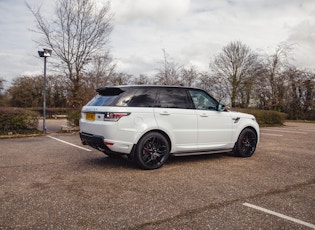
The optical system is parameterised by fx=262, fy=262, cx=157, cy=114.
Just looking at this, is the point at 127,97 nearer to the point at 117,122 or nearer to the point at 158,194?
the point at 117,122

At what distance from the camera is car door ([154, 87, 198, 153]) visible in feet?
16.8

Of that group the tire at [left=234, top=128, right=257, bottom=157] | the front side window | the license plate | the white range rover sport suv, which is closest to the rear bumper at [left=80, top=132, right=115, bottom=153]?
the white range rover sport suv

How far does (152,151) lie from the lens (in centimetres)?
499

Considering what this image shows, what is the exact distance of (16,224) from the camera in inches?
106

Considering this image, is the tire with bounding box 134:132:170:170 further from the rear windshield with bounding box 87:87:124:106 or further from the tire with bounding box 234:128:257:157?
the tire with bounding box 234:128:257:157

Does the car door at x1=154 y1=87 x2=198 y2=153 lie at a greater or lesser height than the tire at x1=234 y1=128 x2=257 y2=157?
greater

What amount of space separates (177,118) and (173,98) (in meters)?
0.45

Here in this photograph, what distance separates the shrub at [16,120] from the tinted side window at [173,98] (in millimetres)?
8511

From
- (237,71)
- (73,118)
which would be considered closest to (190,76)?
(237,71)

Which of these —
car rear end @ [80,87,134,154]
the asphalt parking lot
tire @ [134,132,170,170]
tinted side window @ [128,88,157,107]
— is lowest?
the asphalt parking lot

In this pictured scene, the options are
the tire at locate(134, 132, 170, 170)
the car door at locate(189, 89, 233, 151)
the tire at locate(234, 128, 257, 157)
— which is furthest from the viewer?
the tire at locate(234, 128, 257, 157)

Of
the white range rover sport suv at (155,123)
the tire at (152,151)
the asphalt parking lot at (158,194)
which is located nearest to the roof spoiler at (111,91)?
the white range rover sport suv at (155,123)

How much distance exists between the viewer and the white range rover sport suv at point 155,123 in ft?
15.4

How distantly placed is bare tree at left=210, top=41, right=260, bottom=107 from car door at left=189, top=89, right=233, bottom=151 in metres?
23.1
